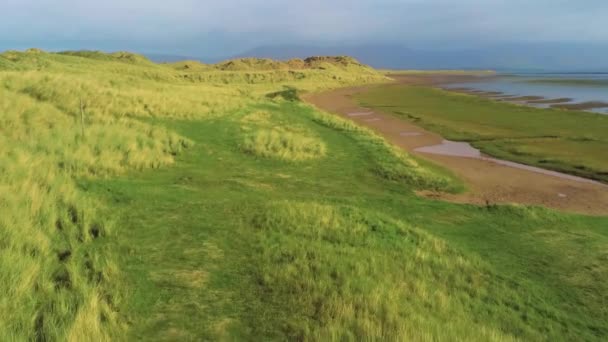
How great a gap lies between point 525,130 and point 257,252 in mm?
29326

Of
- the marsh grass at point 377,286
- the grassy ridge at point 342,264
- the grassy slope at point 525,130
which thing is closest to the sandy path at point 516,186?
the grassy slope at point 525,130

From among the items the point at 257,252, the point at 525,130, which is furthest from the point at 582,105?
the point at 257,252

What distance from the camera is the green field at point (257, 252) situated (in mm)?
5156

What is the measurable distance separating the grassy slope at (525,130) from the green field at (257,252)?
8757 mm

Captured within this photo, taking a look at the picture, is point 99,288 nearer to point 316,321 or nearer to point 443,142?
point 316,321

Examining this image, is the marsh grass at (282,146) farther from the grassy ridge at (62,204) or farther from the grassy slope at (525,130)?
the grassy slope at (525,130)

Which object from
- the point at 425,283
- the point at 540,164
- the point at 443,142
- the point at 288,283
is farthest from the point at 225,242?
the point at 443,142

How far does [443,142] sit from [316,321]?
78.7 ft

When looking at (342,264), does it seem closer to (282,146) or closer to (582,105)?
(282,146)

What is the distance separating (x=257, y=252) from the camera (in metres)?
7.32

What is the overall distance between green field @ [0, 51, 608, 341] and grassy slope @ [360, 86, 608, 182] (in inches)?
345

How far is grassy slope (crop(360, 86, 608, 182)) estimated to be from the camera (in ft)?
71.8

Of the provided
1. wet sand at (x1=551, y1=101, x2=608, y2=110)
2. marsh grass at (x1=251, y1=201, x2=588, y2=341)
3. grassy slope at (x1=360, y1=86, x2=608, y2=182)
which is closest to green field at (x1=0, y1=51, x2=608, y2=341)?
marsh grass at (x1=251, y1=201, x2=588, y2=341)

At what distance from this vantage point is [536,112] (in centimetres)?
4059
